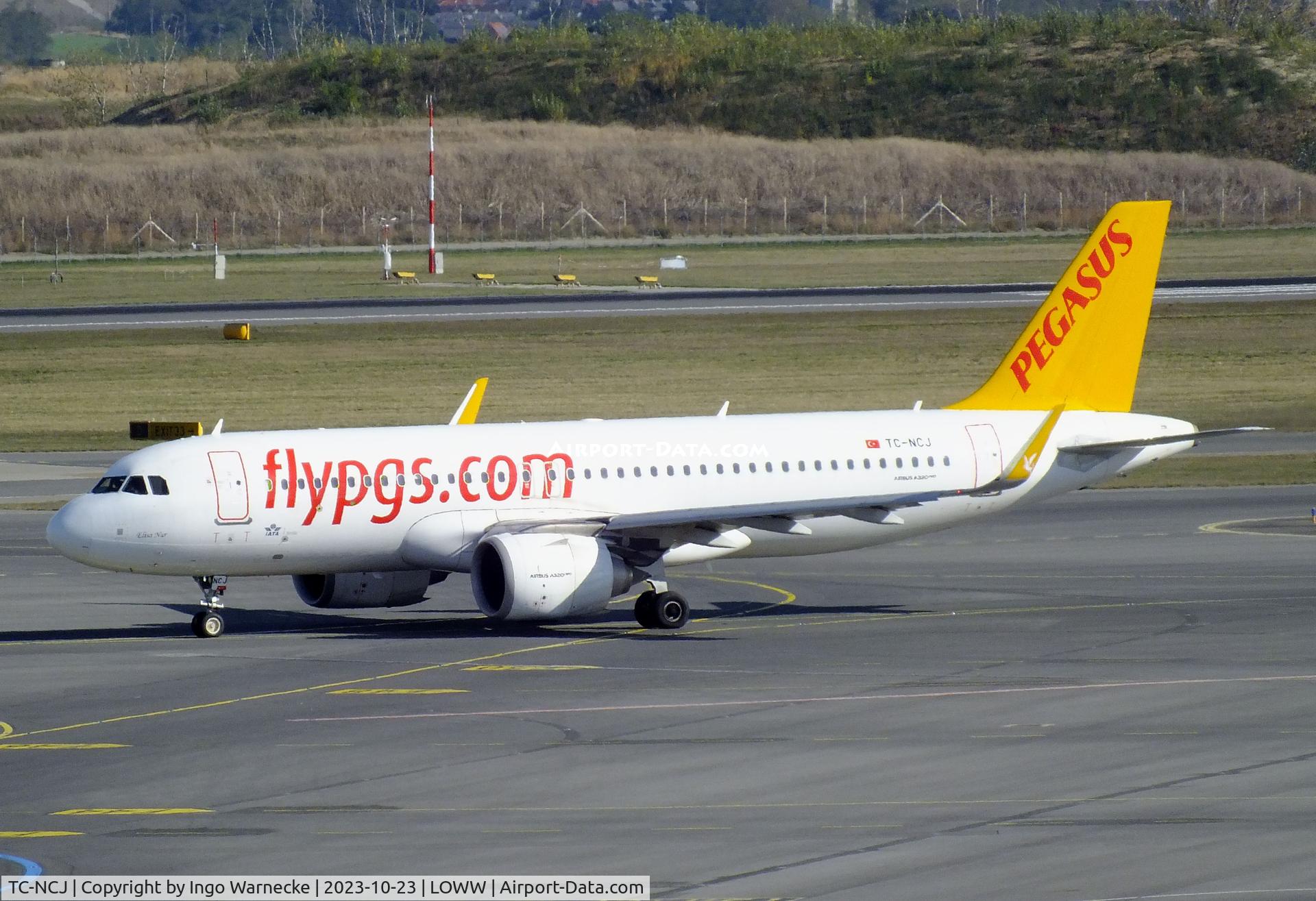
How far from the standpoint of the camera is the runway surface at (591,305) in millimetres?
98000

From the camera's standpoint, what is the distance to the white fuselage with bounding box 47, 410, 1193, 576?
36688 millimetres

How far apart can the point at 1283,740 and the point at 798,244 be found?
11447cm

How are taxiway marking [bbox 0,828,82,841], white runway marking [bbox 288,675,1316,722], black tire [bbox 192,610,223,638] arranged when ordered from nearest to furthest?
taxiway marking [bbox 0,828,82,841], white runway marking [bbox 288,675,1316,722], black tire [bbox 192,610,223,638]

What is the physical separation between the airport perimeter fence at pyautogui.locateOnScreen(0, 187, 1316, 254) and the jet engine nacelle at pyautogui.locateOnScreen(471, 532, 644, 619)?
114 m

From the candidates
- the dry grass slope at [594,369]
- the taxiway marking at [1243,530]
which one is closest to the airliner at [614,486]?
the taxiway marking at [1243,530]

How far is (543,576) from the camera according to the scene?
35.8m

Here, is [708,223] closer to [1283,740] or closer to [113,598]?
[113,598]

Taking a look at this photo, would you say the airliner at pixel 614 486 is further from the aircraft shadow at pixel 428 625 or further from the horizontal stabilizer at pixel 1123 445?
the aircraft shadow at pixel 428 625

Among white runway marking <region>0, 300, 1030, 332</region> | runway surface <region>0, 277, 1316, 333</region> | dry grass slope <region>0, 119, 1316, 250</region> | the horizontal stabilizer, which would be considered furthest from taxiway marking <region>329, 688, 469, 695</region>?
dry grass slope <region>0, 119, 1316, 250</region>

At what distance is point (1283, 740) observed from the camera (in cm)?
2669

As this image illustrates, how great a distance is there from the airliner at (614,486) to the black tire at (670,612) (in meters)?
0.04

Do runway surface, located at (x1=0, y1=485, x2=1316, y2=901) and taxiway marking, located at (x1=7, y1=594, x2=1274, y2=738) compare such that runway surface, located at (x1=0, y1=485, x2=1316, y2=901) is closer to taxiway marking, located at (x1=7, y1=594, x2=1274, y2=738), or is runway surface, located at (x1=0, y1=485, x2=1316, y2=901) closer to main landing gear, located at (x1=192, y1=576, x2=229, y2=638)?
taxiway marking, located at (x1=7, y1=594, x2=1274, y2=738)

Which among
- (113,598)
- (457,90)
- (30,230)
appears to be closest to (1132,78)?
(457,90)

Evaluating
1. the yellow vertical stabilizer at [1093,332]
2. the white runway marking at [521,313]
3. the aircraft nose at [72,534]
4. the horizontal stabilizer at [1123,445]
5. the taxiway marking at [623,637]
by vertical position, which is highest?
the yellow vertical stabilizer at [1093,332]
